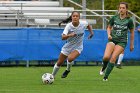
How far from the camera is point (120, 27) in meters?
16.2

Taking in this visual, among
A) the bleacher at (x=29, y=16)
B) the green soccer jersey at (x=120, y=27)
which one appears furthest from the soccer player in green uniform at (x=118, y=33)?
the bleacher at (x=29, y=16)

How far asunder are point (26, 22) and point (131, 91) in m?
15.2

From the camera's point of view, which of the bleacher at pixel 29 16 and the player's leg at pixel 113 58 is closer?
the player's leg at pixel 113 58

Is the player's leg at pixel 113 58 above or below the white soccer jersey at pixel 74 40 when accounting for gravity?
below

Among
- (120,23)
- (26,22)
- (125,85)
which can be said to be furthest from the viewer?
(26,22)

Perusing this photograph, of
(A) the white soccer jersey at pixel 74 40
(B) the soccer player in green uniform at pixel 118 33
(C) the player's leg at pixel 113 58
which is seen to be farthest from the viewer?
(A) the white soccer jersey at pixel 74 40

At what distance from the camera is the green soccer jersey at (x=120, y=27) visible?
16.1 m

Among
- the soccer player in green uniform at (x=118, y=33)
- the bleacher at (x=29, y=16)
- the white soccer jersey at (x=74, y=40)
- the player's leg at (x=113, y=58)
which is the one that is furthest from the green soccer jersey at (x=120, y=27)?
the bleacher at (x=29, y=16)

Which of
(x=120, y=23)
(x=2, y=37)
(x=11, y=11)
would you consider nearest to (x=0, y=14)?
(x=11, y=11)

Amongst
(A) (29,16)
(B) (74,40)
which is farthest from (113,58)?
A: (A) (29,16)

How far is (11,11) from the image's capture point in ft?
97.6

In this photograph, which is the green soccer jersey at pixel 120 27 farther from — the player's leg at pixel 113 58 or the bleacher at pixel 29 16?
the bleacher at pixel 29 16

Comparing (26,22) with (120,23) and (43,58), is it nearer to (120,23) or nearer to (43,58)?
(43,58)

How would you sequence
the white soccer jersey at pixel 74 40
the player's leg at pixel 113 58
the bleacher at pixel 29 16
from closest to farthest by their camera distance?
the player's leg at pixel 113 58, the white soccer jersey at pixel 74 40, the bleacher at pixel 29 16
